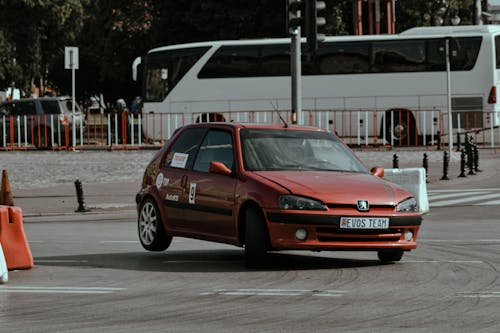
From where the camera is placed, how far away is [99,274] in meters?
12.9

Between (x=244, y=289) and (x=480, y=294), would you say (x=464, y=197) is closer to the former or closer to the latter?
(x=244, y=289)

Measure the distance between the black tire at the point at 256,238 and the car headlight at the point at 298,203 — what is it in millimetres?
315

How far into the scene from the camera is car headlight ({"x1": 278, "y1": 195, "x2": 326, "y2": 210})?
12.7 m

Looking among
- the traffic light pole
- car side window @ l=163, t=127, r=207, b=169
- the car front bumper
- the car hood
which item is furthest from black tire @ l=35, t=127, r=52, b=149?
the car front bumper

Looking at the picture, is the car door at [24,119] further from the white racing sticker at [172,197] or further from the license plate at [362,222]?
the license plate at [362,222]

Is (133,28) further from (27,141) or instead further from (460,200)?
(460,200)

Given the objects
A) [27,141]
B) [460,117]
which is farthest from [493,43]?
[27,141]

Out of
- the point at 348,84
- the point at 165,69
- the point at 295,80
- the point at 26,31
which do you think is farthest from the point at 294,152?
the point at 26,31

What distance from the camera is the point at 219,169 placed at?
13586mm

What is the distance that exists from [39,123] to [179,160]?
32.1 metres

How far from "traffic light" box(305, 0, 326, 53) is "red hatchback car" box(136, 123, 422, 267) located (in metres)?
10.4

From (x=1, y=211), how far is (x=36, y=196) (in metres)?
14.0

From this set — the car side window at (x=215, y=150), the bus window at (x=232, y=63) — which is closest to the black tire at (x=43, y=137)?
the bus window at (x=232, y=63)

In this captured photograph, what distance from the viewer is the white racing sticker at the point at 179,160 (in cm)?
1464
